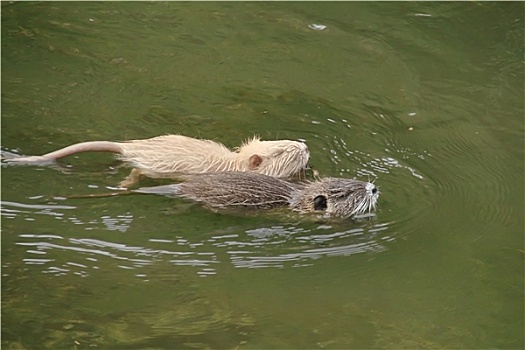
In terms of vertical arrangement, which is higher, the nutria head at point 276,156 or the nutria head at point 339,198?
the nutria head at point 276,156

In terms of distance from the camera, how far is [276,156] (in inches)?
212

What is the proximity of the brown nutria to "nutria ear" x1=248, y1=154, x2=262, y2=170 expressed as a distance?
0.72ft

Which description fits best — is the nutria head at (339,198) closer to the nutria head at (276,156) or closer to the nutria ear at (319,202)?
the nutria ear at (319,202)

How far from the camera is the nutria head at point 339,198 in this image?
195 inches

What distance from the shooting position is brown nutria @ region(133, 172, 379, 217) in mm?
4918

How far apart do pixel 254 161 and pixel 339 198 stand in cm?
60

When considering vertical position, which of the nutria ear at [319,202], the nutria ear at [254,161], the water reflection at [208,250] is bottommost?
the water reflection at [208,250]

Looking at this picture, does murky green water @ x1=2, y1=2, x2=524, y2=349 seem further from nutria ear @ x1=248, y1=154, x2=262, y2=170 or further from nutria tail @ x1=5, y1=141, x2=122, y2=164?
nutria ear @ x1=248, y1=154, x2=262, y2=170

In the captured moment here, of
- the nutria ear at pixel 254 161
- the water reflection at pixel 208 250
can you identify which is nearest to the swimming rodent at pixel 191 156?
the nutria ear at pixel 254 161

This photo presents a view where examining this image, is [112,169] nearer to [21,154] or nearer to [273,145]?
[21,154]

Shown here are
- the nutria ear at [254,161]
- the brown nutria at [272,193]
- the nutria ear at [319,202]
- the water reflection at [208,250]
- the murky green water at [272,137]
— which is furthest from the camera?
the nutria ear at [254,161]

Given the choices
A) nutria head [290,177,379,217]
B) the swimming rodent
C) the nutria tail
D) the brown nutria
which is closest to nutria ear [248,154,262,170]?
the swimming rodent

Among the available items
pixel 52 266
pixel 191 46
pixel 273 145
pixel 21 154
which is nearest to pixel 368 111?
pixel 273 145

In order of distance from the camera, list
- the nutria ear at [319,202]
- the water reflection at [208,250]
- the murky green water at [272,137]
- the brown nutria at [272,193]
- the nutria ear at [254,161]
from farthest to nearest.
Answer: the nutria ear at [254,161] → the nutria ear at [319,202] → the brown nutria at [272,193] → the water reflection at [208,250] → the murky green water at [272,137]
